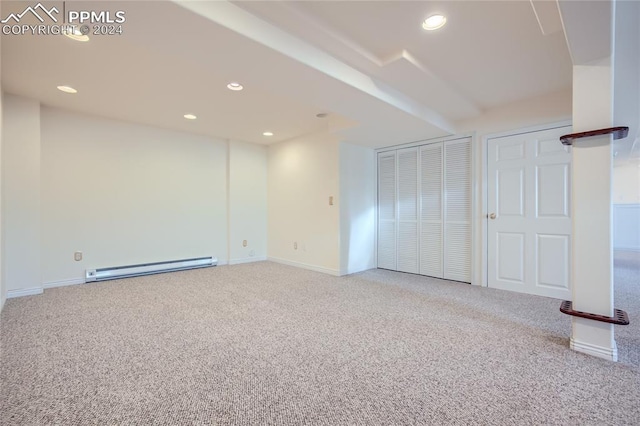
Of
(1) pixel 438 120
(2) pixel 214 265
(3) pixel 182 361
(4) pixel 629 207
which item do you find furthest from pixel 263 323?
(4) pixel 629 207

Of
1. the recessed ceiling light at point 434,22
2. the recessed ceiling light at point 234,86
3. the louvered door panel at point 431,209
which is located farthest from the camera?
the louvered door panel at point 431,209

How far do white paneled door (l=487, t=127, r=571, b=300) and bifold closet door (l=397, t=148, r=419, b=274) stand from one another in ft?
3.53

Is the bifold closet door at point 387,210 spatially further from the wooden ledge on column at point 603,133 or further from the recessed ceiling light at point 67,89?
the recessed ceiling light at point 67,89

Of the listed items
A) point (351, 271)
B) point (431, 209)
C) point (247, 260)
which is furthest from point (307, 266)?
point (431, 209)

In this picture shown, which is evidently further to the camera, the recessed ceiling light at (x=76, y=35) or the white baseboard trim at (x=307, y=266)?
the white baseboard trim at (x=307, y=266)

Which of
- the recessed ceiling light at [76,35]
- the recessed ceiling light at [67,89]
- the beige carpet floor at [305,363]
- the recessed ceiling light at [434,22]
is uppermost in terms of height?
the recessed ceiling light at [67,89]

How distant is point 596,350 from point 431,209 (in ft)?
8.70

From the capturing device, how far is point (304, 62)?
2.20 meters

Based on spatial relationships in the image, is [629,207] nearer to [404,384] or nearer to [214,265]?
[404,384]

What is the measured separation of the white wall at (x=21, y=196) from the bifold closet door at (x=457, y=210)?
544 cm

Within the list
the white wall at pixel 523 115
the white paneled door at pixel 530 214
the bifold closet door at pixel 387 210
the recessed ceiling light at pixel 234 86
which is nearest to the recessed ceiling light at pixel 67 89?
the recessed ceiling light at pixel 234 86

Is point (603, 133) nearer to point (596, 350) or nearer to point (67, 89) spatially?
point (596, 350)

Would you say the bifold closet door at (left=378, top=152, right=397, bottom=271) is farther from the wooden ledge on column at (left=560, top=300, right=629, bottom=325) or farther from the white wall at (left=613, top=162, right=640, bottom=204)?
the white wall at (left=613, top=162, right=640, bottom=204)

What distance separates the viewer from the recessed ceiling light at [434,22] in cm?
202
